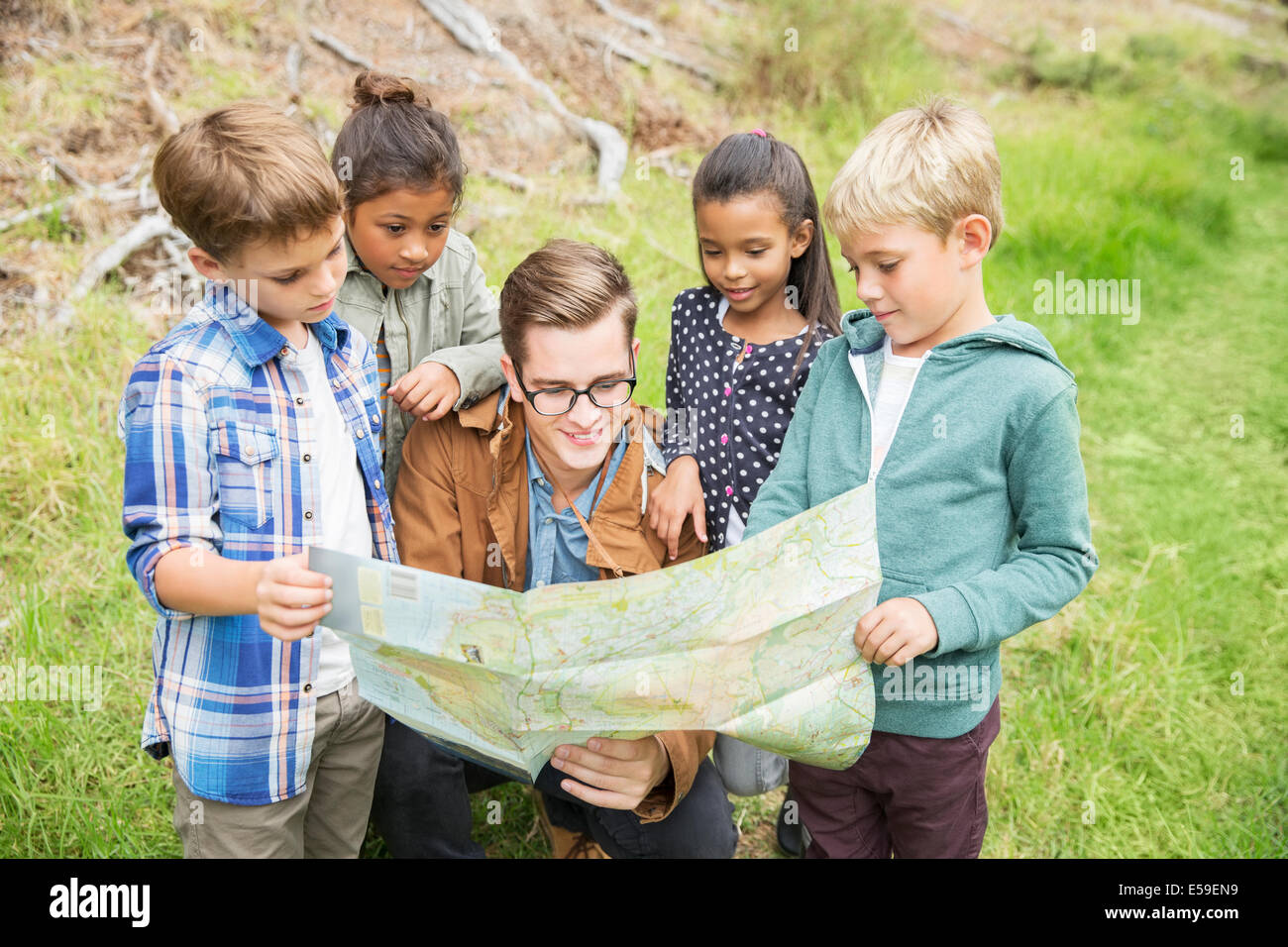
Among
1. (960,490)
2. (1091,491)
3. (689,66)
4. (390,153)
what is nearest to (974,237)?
(960,490)

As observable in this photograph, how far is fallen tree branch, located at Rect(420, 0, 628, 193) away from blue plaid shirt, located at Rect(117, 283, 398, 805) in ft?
14.5

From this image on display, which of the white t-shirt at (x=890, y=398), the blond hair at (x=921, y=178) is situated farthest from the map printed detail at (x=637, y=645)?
the blond hair at (x=921, y=178)

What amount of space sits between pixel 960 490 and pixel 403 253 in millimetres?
1281

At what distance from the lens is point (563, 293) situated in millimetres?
2092

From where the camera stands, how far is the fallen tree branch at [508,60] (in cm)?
614

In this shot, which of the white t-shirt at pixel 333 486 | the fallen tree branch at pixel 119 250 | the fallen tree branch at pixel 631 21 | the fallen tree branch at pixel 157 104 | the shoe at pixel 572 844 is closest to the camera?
the white t-shirt at pixel 333 486

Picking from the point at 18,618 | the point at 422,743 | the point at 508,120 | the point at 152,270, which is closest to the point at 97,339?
the point at 152,270

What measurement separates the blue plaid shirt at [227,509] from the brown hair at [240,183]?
14 centimetres

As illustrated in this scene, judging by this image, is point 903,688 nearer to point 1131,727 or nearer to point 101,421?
point 1131,727

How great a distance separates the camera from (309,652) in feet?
6.51

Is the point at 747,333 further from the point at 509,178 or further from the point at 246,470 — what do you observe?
the point at 509,178

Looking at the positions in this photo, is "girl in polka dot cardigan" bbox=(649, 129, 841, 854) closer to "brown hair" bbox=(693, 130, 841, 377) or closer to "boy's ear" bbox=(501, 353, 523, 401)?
"brown hair" bbox=(693, 130, 841, 377)

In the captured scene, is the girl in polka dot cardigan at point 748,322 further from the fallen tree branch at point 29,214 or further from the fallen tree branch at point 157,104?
the fallen tree branch at point 157,104

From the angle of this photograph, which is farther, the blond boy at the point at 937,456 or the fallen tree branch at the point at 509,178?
the fallen tree branch at the point at 509,178
